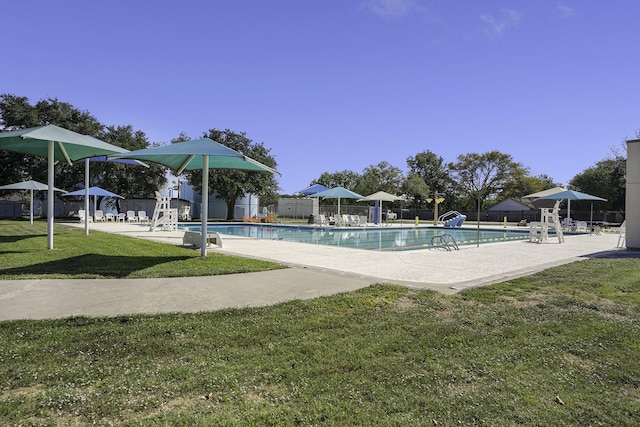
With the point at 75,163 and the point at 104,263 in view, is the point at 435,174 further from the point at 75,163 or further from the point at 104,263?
the point at 104,263

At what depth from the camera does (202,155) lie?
8.40m

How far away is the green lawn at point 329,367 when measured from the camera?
2.24 m

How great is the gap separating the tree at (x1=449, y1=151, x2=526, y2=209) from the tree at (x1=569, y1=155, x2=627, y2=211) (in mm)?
7871

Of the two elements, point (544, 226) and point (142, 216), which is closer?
point (544, 226)

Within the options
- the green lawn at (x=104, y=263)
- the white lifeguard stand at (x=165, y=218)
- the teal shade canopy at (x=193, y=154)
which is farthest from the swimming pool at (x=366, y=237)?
the green lawn at (x=104, y=263)

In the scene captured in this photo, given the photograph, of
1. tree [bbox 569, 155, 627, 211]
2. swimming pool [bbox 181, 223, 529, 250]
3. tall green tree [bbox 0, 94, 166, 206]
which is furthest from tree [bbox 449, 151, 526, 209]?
tall green tree [bbox 0, 94, 166, 206]

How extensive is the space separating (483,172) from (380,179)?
14.1 metres

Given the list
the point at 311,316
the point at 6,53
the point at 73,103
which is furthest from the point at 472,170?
the point at 311,316

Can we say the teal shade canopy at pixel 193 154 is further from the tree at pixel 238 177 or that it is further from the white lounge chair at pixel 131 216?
the tree at pixel 238 177

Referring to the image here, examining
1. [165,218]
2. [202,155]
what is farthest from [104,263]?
[165,218]

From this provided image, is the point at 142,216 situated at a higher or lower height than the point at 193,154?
lower

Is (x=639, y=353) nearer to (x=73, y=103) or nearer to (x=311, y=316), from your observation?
(x=311, y=316)

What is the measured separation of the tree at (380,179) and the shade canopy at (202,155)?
41.6 m

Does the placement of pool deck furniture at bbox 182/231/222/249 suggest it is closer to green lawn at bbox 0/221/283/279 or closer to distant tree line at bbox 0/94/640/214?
green lawn at bbox 0/221/283/279
